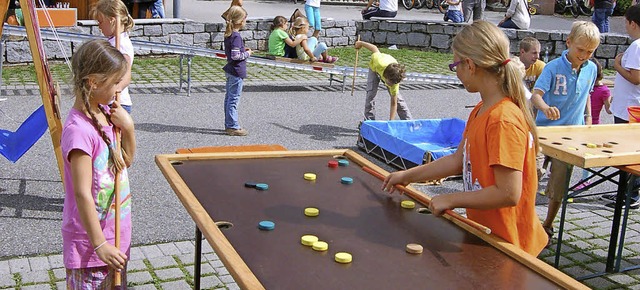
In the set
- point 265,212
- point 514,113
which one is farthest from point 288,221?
point 514,113

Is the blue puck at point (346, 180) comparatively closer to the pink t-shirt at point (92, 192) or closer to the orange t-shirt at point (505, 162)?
the orange t-shirt at point (505, 162)

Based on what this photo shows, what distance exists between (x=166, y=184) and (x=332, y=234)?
3.55m

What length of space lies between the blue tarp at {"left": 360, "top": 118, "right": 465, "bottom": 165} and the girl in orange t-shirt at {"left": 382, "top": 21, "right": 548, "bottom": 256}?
13.2ft

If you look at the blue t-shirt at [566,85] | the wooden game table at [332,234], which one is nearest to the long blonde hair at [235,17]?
the blue t-shirt at [566,85]

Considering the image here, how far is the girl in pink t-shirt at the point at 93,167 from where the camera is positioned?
2.95 metres

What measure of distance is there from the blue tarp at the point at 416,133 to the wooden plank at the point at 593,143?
2.13 m

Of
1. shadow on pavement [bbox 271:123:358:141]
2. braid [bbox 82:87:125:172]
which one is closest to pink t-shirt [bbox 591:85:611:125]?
shadow on pavement [bbox 271:123:358:141]

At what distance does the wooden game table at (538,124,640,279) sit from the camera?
434 cm

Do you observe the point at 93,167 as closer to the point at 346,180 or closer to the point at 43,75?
the point at 346,180

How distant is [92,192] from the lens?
10.1 ft

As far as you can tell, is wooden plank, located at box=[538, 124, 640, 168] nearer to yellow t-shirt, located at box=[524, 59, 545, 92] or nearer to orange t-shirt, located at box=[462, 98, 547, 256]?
orange t-shirt, located at box=[462, 98, 547, 256]

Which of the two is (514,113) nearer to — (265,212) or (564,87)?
(265,212)

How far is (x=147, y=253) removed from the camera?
15.7ft

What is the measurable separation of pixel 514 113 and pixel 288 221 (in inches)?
40.4
